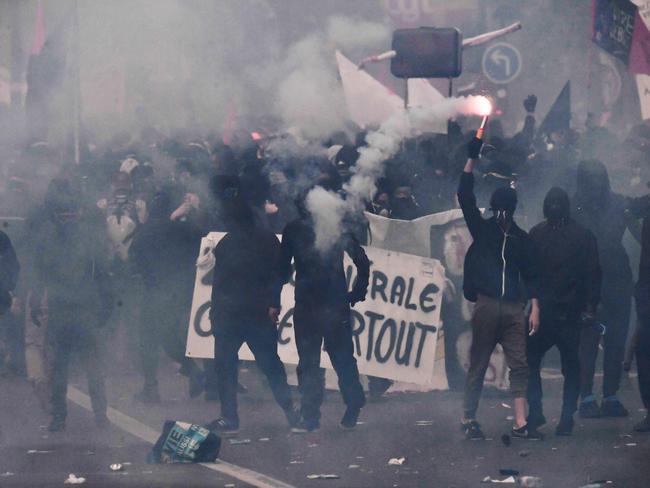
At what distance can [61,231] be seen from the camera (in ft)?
40.3

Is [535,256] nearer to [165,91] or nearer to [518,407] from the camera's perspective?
[518,407]

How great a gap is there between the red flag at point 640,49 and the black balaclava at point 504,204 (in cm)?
836

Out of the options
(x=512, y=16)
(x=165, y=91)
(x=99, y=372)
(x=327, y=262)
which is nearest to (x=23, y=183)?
(x=165, y=91)

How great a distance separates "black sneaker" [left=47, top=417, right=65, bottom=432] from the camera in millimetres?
11883

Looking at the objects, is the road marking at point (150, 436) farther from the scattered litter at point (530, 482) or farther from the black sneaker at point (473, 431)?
the black sneaker at point (473, 431)

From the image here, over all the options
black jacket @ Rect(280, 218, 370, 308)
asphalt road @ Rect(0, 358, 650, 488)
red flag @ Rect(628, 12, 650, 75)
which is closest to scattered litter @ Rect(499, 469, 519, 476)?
asphalt road @ Rect(0, 358, 650, 488)

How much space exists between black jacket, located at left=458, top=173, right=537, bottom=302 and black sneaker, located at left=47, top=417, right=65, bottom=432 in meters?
3.22

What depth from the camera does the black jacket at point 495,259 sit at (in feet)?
36.9

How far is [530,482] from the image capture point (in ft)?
31.0

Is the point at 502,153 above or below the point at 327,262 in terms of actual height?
above

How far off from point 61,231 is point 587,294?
4033 millimetres

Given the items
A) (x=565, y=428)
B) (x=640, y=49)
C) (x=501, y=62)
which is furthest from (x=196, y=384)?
(x=501, y=62)

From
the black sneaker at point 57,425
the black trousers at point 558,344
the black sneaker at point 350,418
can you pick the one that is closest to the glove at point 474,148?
the black trousers at point 558,344

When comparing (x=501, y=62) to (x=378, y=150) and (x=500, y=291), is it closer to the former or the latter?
(x=378, y=150)
